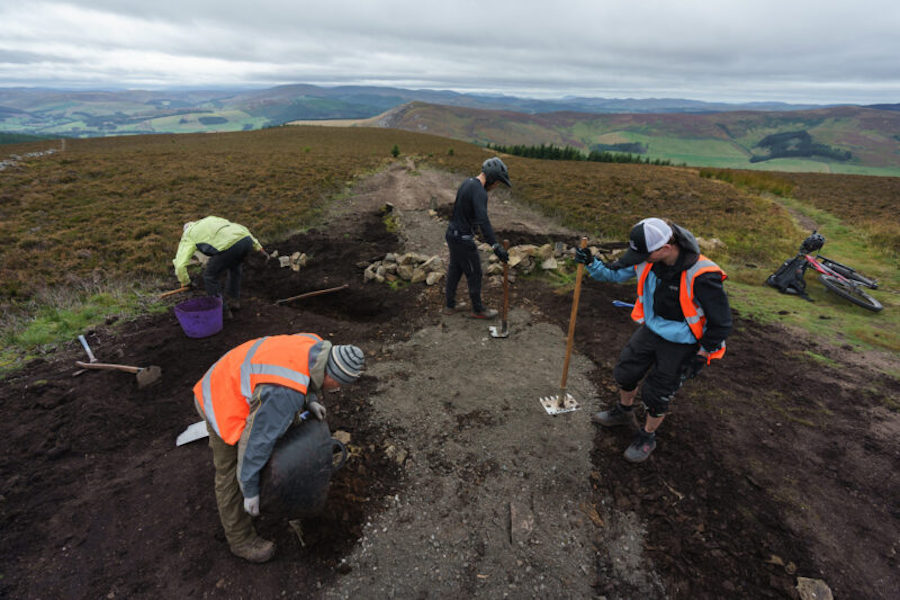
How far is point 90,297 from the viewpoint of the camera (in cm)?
727

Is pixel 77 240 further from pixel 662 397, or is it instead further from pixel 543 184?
pixel 543 184

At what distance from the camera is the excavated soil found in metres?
3.05

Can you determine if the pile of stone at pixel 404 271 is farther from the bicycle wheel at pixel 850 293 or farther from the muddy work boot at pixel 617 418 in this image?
the bicycle wheel at pixel 850 293

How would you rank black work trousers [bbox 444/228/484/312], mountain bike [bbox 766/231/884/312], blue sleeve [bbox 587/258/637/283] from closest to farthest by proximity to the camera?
1. blue sleeve [bbox 587/258/637/283]
2. black work trousers [bbox 444/228/484/312]
3. mountain bike [bbox 766/231/884/312]

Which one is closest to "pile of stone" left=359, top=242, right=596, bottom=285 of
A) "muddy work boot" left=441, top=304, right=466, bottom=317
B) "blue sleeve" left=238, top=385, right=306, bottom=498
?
"muddy work boot" left=441, top=304, right=466, bottom=317

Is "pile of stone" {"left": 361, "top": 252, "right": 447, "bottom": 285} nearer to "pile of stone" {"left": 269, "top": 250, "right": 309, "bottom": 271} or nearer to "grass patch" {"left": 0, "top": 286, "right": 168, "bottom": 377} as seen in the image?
"pile of stone" {"left": 269, "top": 250, "right": 309, "bottom": 271}

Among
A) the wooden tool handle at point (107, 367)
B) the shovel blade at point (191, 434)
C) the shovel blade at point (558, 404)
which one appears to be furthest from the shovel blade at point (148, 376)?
the shovel blade at point (558, 404)

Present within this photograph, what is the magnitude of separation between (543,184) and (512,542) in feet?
65.5

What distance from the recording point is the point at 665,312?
3.49m

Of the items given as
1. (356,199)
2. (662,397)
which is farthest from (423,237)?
(662,397)

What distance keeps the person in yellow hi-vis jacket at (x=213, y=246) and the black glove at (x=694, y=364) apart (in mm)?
6365

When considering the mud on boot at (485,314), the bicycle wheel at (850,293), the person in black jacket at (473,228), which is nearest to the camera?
the person in black jacket at (473,228)

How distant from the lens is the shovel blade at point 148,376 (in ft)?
16.5

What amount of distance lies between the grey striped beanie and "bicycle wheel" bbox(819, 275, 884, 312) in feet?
36.3
